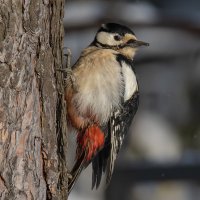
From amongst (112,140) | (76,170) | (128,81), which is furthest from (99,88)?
(76,170)

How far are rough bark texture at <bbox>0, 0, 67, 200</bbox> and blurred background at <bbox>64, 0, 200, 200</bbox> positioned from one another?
4127mm

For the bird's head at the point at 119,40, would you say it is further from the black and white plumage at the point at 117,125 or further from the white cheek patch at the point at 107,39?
the black and white plumage at the point at 117,125

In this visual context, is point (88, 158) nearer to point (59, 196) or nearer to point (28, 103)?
point (59, 196)

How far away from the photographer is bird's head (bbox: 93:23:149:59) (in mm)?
4688

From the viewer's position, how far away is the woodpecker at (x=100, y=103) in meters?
4.25

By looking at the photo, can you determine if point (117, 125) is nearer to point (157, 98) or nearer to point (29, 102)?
point (29, 102)

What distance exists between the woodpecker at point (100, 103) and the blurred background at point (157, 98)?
2.99m

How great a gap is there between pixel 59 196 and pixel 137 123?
527 centimetres

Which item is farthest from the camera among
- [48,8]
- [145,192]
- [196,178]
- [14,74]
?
[145,192]

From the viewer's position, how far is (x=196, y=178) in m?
7.59

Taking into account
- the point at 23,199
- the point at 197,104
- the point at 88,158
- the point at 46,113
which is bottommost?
the point at 197,104

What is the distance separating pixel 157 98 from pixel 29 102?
575cm

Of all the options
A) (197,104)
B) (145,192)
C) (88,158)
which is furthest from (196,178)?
(88,158)

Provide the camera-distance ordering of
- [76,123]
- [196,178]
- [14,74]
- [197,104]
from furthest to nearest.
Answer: [197,104]
[196,178]
[76,123]
[14,74]
